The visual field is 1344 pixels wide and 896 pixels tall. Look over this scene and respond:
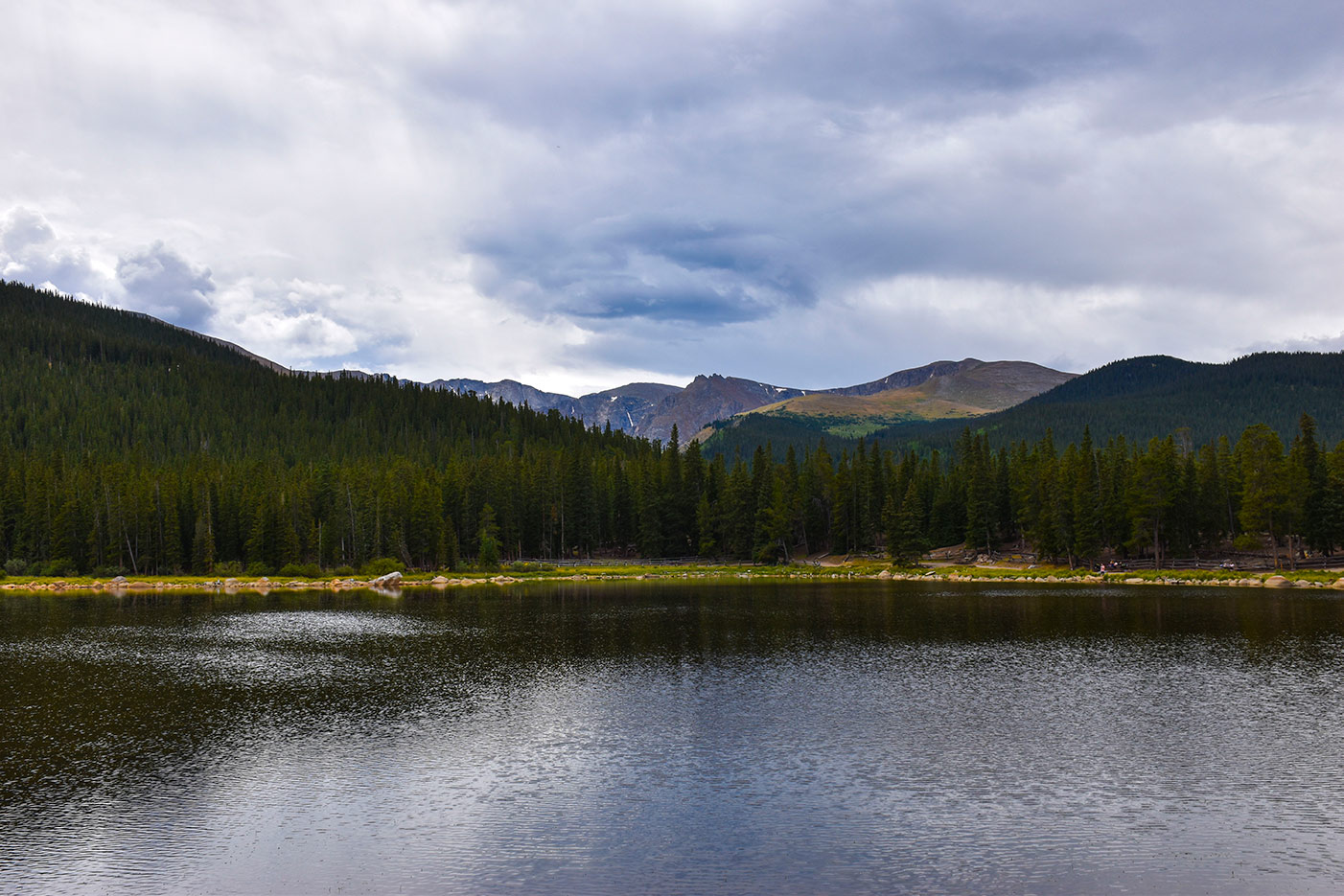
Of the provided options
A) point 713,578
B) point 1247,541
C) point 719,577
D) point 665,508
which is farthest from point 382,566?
point 1247,541

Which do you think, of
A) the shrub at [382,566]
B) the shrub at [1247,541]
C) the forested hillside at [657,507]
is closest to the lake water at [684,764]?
the shrub at [1247,541]

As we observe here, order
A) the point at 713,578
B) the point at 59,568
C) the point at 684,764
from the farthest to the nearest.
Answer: the point at 59,568 < the point at 713,578 < the point at 684,764

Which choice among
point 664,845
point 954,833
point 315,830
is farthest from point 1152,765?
point 315,830

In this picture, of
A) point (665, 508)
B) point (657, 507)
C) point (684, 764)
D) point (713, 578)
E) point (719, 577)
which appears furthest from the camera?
point (665, 508)

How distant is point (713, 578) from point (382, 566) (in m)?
45.8

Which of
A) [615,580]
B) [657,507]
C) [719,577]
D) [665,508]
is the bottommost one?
[719,577]

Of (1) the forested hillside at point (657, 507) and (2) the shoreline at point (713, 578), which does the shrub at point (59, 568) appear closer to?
(1) the forested hillside at point (657, 507)

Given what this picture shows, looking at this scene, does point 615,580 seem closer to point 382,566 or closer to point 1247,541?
point 382,566

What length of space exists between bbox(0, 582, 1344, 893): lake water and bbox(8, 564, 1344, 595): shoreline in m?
44.8

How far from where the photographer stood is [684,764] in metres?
25.1

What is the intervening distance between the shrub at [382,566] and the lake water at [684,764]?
6594cm

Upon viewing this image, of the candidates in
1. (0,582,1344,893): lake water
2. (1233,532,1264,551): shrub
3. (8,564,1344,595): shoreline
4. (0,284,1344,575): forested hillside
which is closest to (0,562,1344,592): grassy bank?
(8,564,1344,595): shoreline

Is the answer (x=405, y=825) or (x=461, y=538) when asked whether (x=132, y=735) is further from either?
(x=461, y=538)

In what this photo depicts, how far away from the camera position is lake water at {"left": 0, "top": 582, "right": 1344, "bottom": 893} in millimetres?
17703
